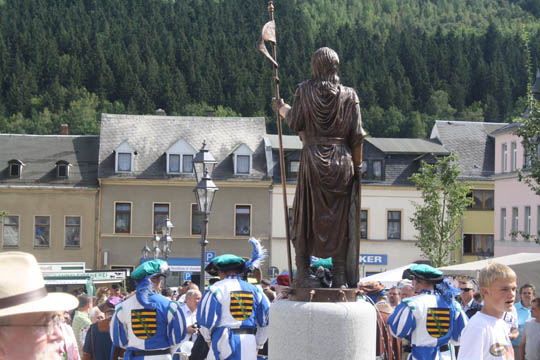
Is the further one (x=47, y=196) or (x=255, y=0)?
(x=255, y=0)

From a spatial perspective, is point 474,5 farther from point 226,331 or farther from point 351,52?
point 226,331

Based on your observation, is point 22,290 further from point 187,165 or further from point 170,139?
point 170,139

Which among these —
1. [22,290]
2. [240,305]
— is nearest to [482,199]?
[240,305]

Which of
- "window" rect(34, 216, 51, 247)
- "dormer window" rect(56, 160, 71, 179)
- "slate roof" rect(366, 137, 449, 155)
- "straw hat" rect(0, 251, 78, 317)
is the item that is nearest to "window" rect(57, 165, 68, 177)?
"dormer window" rect(56, 160, 71, 179)

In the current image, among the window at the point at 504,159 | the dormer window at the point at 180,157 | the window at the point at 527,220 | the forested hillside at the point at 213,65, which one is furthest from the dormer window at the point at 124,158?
the forested hillside at the point at 213,65

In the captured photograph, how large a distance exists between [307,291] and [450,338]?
8.13 feet

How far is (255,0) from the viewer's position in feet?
519

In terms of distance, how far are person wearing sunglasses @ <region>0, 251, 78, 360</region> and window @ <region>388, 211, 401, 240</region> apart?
1875 inches

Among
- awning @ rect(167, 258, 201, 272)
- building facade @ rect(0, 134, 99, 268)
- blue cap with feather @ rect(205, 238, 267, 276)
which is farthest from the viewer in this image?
building facade @ rect(0, 134, 99, 268)

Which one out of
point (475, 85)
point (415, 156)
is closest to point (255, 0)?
point (475, 85)

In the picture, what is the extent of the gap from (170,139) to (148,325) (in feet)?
139

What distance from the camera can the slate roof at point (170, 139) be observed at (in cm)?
4916

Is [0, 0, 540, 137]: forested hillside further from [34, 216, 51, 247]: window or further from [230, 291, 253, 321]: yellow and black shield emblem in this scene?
[230, 291, 253, 321]: yellow and black shield emblem

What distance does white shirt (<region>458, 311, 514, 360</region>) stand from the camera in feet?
19.4
